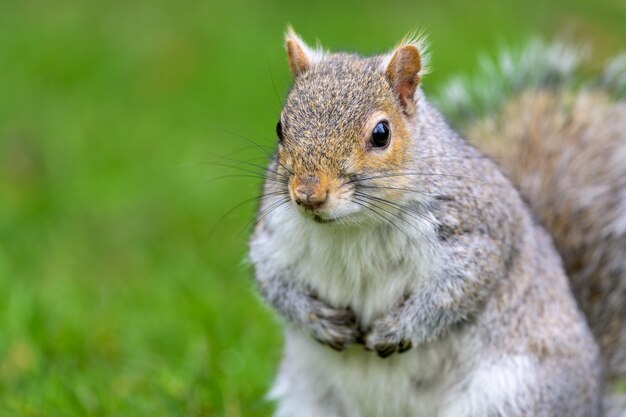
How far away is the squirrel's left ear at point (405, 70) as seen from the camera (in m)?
2.44

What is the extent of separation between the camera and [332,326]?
2.59 meters

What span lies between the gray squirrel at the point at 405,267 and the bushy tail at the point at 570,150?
0.04 meters

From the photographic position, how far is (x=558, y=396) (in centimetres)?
262

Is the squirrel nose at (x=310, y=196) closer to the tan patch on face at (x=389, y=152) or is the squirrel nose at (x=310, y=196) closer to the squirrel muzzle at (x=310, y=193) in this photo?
the squirrel muzzle at (x=310, y=193)

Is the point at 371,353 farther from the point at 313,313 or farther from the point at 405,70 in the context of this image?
the point at 405,70

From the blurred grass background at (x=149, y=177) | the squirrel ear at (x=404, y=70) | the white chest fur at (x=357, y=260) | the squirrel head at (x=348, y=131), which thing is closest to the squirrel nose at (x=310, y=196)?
the squirrel head at (x=348, y=131)

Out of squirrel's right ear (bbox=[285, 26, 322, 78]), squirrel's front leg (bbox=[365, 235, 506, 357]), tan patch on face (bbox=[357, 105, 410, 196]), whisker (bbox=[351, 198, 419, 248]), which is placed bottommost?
squirrel's front leg (bbox=[365, 235, 506, 357])

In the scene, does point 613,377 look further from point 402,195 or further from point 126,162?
point 126,162

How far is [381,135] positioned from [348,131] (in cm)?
9

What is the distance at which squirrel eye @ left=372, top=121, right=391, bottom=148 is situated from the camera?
2326 mm

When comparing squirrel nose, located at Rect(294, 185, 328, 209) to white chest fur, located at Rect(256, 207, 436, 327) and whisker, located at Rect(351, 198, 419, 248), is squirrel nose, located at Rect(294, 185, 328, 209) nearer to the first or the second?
whisker, located at Rect(351, 198, 419, 248)

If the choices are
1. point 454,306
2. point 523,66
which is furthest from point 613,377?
point 523,66

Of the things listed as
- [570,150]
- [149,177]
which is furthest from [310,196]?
[149,177]

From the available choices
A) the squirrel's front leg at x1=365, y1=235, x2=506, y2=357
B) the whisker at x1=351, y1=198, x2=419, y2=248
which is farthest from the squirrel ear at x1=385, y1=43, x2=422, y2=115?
the squirrel's front leg at x1=365, y1=235, x2=506, y2=357
